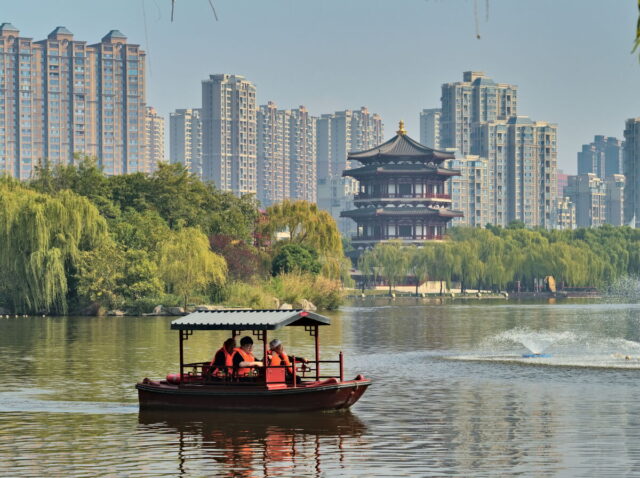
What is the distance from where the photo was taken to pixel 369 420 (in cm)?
1909

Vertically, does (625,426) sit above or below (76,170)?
below

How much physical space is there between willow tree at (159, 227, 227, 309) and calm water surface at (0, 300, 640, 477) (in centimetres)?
1858

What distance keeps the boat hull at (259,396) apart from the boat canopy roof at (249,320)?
0.89 m

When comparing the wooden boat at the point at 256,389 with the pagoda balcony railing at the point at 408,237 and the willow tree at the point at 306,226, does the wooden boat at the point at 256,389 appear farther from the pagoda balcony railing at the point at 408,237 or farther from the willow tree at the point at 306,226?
the pagoda balcony railing at the point at 408,237

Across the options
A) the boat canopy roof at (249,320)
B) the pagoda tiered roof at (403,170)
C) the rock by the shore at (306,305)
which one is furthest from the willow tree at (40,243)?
the pagoda tiered roof at (403,170)

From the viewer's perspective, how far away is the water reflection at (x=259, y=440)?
15.1 meters

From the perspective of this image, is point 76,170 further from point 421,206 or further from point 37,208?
point 421,206

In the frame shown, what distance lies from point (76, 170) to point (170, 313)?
1461cm

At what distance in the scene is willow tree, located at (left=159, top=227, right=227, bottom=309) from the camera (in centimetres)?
5491

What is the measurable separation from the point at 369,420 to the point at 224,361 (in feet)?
7.73

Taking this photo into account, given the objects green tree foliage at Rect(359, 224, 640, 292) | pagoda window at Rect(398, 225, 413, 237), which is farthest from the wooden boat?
pagoda window at Rect(398, 225, 413, 237)

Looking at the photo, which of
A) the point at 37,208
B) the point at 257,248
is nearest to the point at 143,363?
Result: the point at 37,208

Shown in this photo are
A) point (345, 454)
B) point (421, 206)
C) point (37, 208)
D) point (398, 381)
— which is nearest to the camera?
point (345, 454)

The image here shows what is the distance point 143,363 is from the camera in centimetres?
2941
